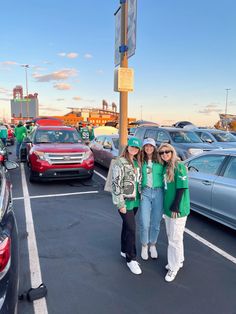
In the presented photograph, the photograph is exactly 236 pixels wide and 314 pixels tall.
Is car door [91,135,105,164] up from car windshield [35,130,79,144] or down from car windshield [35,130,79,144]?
down

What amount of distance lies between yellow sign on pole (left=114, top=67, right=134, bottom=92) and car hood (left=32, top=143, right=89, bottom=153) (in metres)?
2.39

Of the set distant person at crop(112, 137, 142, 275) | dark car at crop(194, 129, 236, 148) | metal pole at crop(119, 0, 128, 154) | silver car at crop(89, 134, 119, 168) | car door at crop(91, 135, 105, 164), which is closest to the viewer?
distant person at crop(112, 137, 142, 275)

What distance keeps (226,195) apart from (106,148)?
18.8 ft

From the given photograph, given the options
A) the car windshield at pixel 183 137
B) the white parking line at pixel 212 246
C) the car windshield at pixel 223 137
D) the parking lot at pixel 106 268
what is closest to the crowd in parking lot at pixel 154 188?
the parking lot at pixel 106 268

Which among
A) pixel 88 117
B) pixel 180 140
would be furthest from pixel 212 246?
pixel 88 117

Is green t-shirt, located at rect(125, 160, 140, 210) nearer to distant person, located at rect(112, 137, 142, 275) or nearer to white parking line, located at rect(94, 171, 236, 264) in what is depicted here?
distant person, located at rect(112, 137, 142, 275)

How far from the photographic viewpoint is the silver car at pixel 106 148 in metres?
9.30

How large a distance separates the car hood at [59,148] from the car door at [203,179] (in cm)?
345

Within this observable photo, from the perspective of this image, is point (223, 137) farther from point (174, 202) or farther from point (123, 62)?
point (174, 202)

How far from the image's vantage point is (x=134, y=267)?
3.25 metres

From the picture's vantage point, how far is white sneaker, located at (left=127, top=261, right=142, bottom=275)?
322 cm

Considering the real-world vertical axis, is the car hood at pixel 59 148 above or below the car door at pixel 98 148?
above

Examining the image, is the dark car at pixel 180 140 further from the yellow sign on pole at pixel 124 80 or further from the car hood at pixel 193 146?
the yellow sign on pole at pixel 124 80

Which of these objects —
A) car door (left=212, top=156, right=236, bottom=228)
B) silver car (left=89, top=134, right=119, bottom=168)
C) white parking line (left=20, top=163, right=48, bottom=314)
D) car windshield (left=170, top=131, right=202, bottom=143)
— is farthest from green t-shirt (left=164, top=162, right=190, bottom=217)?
car windshield (left=170, top=131, right=202, bottom=143)
